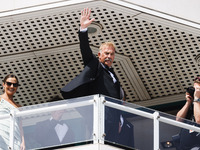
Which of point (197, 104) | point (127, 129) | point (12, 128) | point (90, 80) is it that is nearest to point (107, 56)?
point (90, 80)

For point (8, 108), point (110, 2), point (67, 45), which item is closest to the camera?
point (8, 108)

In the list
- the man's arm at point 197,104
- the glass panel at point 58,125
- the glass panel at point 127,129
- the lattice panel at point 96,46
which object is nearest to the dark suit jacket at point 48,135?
the glass panel at point 58,125

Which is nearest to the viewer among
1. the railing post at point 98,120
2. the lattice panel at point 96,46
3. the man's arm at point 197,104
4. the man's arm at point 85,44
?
the railing post at point 98,120

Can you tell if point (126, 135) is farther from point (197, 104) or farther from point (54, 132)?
point (197, 104)

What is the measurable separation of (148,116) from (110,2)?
6.76 feet

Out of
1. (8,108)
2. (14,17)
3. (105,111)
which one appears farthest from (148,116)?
(14,17)

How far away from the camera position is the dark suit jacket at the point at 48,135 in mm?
9812

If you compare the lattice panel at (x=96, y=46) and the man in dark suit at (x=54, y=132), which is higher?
the lattice panel at (x=96, y=46)

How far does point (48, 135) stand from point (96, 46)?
109 inches

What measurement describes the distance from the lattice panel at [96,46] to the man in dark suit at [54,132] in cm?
215

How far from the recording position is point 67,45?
12.2 meters

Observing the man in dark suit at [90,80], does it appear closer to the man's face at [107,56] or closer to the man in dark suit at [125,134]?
the man's face at [107,56]

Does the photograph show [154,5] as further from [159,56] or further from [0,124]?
[0,124]

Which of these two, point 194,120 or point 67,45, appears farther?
point 67,45
